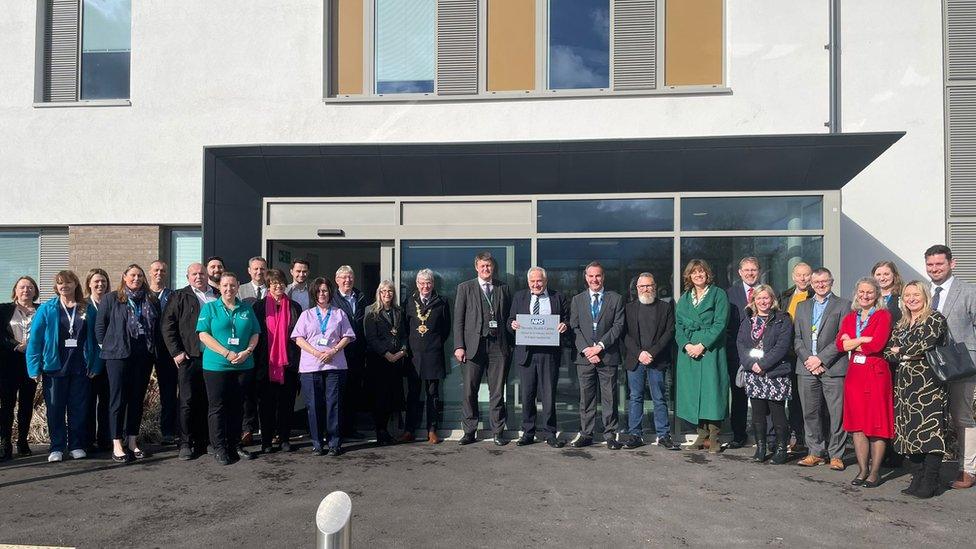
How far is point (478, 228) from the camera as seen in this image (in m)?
7.73

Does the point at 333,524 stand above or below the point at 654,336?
below

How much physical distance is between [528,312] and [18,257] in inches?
309

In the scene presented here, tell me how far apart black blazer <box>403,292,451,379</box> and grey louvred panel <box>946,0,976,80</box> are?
7150 mm

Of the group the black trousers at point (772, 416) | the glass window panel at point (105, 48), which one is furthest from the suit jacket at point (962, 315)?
the glass window panel at point (105, 48)

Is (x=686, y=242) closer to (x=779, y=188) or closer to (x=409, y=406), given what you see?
(x=779, y=188)

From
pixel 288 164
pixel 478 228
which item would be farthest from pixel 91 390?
pixel 478 228

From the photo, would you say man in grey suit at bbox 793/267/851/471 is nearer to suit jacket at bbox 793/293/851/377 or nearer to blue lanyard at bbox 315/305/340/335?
suit jacket at bbox 793/293/851/377

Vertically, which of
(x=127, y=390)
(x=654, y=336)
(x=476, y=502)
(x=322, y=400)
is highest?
(x=654, y=336)

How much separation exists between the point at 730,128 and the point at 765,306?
301 centimetres

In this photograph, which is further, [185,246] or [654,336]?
[185,246]

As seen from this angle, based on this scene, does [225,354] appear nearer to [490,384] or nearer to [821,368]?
[490,384]

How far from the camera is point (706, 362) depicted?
22.0 feet

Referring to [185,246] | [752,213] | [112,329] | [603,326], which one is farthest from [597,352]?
[185,246]

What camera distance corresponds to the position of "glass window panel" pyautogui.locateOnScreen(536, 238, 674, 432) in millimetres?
7496
